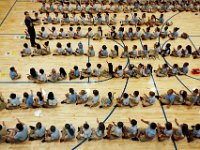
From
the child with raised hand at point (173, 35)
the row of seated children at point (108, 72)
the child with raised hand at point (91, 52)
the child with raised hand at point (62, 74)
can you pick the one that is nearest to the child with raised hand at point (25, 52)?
the row of seated children at point (108, 72)

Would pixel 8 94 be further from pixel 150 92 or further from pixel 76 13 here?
pixel 76 13

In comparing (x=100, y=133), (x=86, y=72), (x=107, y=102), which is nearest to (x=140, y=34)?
(x=86, y=72)

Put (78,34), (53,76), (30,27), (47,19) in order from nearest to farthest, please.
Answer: (53,76) → (30,27) → (78,34) → (47,19)

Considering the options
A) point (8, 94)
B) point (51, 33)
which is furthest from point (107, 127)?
point (51, 33)

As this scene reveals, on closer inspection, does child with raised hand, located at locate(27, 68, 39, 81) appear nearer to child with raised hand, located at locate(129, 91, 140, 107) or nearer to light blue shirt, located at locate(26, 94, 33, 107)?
light blue shirt, located at locate(26, 94, 33, 107)

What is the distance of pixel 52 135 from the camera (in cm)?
970

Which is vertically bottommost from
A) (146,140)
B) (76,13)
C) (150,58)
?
(146,140)

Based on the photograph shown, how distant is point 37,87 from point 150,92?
17.1ft

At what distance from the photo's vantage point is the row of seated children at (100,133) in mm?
9727

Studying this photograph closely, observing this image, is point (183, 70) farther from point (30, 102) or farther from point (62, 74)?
point (30, 102)

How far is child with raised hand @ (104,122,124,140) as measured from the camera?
9.82 metres

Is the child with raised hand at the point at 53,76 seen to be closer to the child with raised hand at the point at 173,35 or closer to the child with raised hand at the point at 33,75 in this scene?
the child with raised hand at the point at 33,75

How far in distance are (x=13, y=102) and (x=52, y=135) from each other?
2.48 m

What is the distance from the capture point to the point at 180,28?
1689 cm
